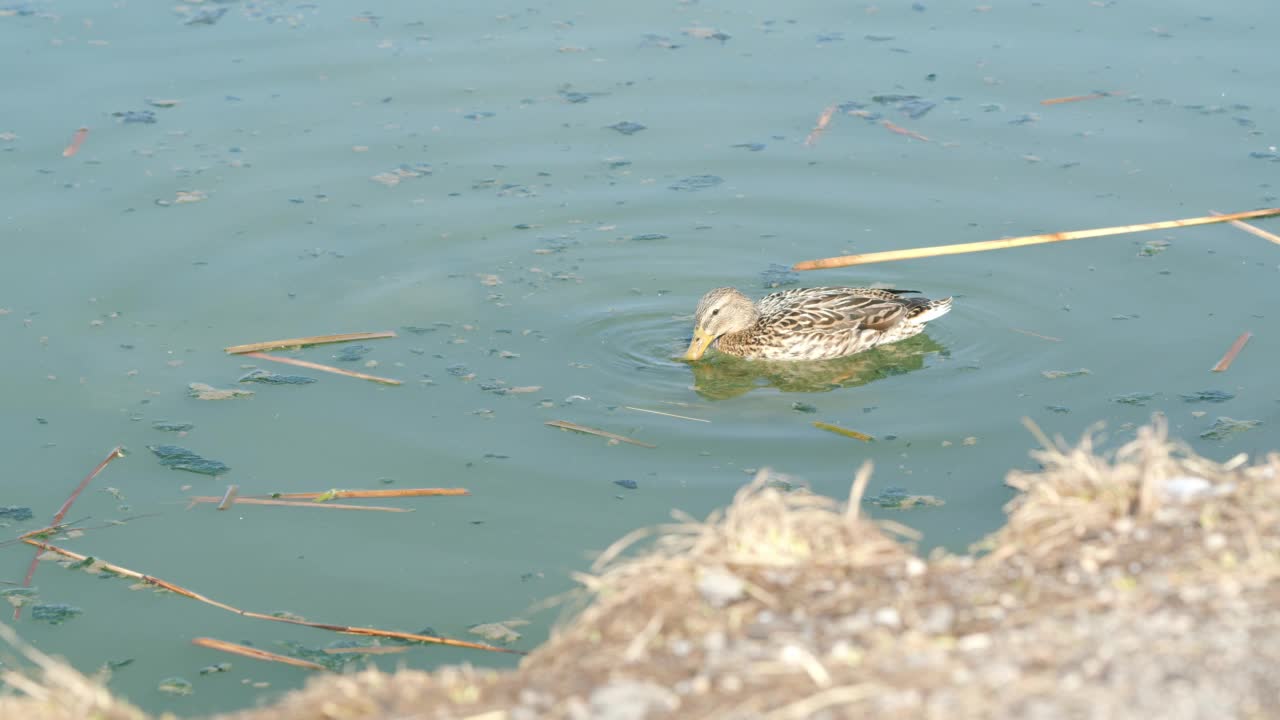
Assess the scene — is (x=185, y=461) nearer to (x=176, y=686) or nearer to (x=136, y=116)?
(x=176, y=686)

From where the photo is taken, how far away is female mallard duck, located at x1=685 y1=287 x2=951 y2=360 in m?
9.74

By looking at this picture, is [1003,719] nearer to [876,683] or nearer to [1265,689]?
[876,683]

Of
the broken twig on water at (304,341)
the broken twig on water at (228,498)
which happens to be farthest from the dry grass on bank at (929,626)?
the broken twig on water at (304,341)

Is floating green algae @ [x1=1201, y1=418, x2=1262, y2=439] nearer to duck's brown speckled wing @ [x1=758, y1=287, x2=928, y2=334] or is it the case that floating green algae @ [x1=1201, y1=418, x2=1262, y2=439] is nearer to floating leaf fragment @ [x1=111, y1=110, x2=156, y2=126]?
duck's brown speckled wing @ [x1=758, y1=287, x2=928, y2=334]

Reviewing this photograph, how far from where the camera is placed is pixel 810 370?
32.0 feet

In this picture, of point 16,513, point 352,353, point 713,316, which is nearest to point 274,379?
point 352,353

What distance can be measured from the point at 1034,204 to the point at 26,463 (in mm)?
6848

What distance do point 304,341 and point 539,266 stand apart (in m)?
1.82

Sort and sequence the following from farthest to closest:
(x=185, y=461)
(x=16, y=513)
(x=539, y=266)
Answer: (x=539, y=266)
(x=185, y=461)
(x=16, y=513)

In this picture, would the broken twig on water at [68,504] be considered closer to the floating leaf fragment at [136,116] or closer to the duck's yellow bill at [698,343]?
the duck's yellow bill at [698,343]

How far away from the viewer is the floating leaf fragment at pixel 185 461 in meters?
7.84

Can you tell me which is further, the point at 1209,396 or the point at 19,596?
the point at 1209,396

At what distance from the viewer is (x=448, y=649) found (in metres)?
Result: 6.40

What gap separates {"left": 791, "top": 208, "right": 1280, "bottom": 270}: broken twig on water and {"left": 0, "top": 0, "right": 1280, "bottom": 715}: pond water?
254mm
